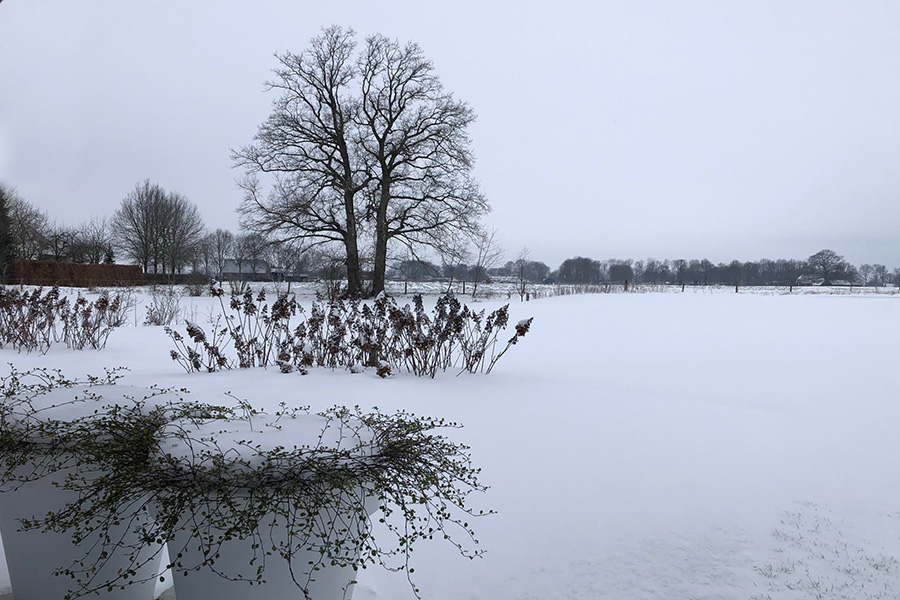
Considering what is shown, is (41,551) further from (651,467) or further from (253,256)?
(253,256)

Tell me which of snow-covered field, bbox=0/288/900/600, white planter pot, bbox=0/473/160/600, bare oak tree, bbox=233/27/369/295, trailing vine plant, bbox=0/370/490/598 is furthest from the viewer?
bare oak tree, bbox=233/27/369/295

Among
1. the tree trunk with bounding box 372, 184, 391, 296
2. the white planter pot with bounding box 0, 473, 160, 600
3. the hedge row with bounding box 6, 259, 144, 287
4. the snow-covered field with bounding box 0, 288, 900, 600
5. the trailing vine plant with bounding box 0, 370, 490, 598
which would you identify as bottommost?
the snow-covered field with bounding box 0, 288, 900, 600

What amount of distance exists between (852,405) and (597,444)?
2980 millimetres

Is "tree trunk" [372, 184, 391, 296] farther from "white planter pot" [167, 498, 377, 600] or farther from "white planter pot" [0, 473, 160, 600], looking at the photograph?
"white planter pot" [167, 498, 377, 600]

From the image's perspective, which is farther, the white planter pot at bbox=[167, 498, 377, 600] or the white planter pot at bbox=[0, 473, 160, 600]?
the white planter pot at bbox=[0, 473, 160, 600]

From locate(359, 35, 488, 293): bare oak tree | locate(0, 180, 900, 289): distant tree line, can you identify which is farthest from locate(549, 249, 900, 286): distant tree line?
locate(359, 35, 488, 293): bare oak tree

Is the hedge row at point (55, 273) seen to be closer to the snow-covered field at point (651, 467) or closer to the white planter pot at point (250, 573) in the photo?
the snow-covered field at point (651, 467)

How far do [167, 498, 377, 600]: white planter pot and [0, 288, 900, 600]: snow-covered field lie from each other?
0.54 meters

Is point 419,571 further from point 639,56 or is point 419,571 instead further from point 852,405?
point 639,56

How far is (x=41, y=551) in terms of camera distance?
1.61m

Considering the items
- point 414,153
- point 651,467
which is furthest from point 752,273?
point 651,467

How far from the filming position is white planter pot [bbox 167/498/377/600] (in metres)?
1.34

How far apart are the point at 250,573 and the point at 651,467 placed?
2406 mm

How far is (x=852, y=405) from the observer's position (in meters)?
4.64
